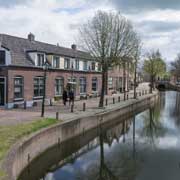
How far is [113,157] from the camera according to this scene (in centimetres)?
1775

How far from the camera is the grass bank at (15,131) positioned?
12.9 meters

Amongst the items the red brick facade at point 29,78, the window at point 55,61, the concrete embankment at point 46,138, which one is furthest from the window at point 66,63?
the concrete embankment at point 46,138

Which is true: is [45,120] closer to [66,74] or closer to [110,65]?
[110,65]

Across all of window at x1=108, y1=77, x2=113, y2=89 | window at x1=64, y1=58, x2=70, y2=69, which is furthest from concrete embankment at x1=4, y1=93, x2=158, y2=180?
window at x1=108, y1=77, x2=113, y2=89

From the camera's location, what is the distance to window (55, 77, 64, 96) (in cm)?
3438

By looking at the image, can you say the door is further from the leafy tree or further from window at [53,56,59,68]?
the leafy tree

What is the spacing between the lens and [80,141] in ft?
67.7

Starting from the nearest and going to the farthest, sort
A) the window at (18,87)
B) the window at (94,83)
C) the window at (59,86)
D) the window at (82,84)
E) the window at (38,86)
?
1. the window at (18,87)
2. the window at (38,86)
3. the window at (59,86)
4. the window at (82,84)
5. the window at (94,83)

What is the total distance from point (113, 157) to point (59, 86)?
18.5m

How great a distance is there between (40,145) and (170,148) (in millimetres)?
9268

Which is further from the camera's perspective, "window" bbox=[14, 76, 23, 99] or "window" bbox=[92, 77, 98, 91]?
"window" bbox=[92, 77, 98, 91]

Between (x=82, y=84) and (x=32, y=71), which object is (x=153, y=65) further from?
(x=32, y=71)

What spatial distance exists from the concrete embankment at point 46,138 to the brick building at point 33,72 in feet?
26.0

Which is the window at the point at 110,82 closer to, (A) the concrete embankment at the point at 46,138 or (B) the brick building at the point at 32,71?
(B) the brick building at the point at 32,71
